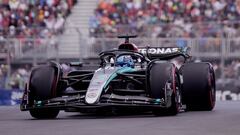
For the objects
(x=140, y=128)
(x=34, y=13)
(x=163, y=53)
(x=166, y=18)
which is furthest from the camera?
(x=34, y=13)

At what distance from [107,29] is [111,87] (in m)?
14.3

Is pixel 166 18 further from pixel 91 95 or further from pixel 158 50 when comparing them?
pixel 91 95

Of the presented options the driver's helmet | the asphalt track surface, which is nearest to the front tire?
the driver's helmet

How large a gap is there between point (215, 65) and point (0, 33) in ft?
24.7

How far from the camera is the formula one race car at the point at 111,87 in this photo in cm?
1307

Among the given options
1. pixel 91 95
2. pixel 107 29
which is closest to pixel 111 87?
pixel 91 95

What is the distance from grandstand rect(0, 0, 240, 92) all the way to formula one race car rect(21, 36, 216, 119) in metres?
9.78

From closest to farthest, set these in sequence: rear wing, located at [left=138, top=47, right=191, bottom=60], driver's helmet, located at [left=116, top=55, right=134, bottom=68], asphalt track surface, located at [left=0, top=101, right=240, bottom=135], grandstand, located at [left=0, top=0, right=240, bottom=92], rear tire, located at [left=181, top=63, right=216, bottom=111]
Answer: asphalt track surface, located at [left=0, top=101, right=240, bottom=135] → driver's helmet, located at [left=116, top=55, right=134, bottom=68] → rear tire, located at [left=181, top=63, right=216, bottom=111] → rear wing, located at [left=138, top=47, right=191, bottom=60] → grandstand, located at [left=0, top=0, right=240, bottom=92]

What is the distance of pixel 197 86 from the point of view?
50.7ft

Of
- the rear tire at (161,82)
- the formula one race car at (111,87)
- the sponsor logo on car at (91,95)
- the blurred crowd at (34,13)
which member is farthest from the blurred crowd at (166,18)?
the sponsor logo on car at (91,95)

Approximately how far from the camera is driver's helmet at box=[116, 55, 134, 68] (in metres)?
14.5

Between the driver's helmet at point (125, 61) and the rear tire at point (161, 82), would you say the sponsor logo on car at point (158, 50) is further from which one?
the rear tire at point (161, 82)

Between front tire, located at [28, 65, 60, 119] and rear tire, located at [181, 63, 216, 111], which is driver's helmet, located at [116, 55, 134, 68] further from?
rear tire, located at [181, 63, 216, 111]

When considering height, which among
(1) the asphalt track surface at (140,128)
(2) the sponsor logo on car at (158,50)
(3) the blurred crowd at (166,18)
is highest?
(3) the blurred crowd at (166,18)
